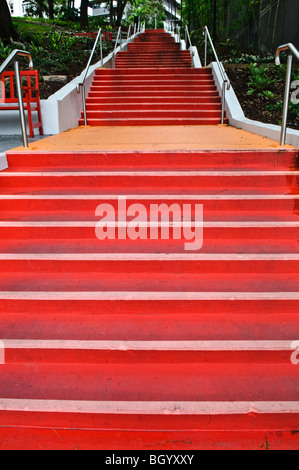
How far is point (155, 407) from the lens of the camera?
1.86 meters

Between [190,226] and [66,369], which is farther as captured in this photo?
[190,226]

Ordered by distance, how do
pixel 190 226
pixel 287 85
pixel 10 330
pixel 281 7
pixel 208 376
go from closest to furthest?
1. pixel 208 376
2. pixel 10 330
3. pixel 190 226
4. pixel 287 85
5. pixel 281 7

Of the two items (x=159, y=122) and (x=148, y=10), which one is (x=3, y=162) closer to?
(x=159, y=122)

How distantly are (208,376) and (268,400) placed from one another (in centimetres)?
35

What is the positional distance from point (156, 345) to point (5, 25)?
11.0 meters

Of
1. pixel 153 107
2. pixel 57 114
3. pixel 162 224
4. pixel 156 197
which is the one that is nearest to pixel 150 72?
pixel 153 107

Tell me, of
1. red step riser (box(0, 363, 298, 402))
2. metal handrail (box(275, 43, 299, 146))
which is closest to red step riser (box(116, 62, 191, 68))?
metal handrail (box(275, 43, 299, 146))

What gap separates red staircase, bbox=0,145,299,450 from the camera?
185cm

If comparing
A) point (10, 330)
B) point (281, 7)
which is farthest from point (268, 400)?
point (281, 7)

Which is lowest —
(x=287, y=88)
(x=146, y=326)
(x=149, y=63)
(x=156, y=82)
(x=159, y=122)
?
(x=146, y=326)

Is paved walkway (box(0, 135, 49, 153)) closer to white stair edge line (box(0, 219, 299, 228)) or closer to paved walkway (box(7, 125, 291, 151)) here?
paved walkway (box(7, 125, 291, 151))

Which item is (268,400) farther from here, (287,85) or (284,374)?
(287,85)

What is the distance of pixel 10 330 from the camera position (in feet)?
7.59

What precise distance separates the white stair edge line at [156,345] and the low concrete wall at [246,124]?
8.13 ft
